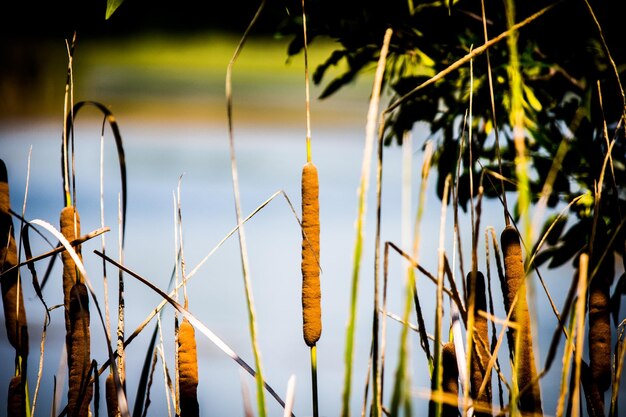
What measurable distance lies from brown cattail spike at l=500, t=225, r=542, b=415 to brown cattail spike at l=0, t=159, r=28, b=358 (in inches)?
13.8

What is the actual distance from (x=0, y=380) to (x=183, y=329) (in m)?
1.45

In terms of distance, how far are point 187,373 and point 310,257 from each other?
0.38ft

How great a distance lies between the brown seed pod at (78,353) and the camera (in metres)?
0.39

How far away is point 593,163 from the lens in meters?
0.76

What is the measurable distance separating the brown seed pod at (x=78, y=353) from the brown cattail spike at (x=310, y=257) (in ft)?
0.50

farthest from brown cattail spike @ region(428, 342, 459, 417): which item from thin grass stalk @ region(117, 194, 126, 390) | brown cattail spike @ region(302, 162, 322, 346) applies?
thin grass stalk @ region(117, 194, 126, 390)

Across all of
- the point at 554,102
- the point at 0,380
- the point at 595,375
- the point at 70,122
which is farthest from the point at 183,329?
the point at 0,380

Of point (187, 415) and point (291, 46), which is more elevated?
point (291, 46)

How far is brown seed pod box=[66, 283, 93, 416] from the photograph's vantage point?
1.26 feet

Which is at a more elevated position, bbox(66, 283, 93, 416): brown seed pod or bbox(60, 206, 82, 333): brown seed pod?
bbox(60, 206, 82, 333): brown seed pod

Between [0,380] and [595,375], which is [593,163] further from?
[0,380]

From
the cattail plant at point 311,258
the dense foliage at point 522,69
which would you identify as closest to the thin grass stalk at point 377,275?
the cattail plant at point 311,258

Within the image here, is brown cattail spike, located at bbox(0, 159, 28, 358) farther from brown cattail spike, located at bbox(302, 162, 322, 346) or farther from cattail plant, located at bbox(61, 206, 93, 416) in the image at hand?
brown cattail spike, located at bbox(302, 162, 322, 346)

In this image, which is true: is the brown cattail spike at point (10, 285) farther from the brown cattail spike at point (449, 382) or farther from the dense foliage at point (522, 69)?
the dense foliage at point (522, 69)
